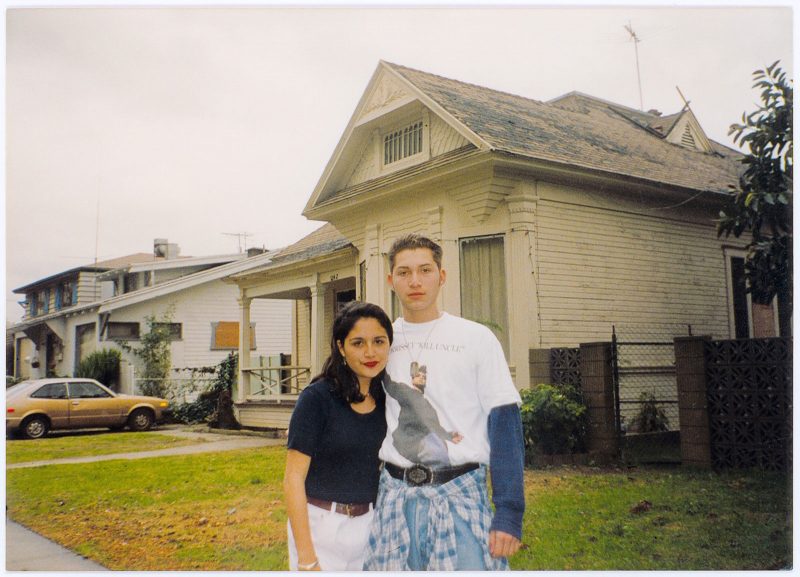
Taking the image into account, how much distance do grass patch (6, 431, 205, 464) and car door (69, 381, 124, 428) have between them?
9cm

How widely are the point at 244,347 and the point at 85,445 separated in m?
1.50

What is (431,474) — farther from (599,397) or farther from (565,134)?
(565,134)

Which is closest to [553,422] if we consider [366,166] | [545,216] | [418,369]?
[545,216]

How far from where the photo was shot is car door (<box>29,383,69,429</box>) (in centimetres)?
486

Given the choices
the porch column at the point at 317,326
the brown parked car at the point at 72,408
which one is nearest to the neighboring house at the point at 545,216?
the porch column at the point at 317,326

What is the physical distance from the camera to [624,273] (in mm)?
5430

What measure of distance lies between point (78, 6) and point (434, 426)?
12.3 feet

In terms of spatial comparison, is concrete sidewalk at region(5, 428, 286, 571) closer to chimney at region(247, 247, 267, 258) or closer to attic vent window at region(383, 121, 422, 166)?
chimney at region(247, 247, 267, 258)

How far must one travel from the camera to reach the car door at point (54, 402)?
4.86 meters

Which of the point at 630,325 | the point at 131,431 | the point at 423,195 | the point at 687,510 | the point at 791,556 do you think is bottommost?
the point at 791,556

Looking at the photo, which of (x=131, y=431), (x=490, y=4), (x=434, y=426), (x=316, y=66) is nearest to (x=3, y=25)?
(x=316, y=66)

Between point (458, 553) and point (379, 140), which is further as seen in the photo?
point (379, 140)

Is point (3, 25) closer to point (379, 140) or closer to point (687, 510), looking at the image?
point (379, 140)

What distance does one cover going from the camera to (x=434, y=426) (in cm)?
286
